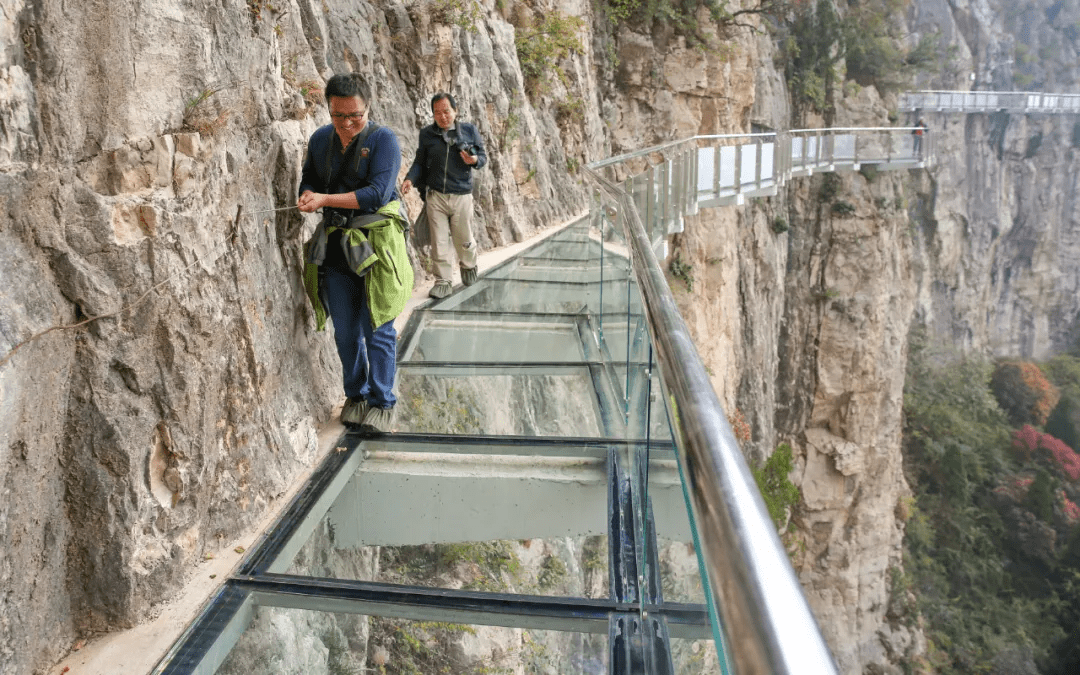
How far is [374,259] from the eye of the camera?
12.0 feet

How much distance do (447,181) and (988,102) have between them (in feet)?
138

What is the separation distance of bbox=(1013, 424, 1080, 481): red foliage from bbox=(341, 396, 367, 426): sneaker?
1374 inches

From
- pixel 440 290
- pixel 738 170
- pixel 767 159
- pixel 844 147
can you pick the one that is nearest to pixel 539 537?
pixel 440 290

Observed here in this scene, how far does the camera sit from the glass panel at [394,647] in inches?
95.6

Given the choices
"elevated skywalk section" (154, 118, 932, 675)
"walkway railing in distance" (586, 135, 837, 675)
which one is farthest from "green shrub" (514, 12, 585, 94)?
"walkway railing in distance" (586, 135, 837, 675)

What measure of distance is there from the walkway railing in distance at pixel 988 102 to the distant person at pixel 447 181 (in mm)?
35359

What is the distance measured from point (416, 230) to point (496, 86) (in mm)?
5218

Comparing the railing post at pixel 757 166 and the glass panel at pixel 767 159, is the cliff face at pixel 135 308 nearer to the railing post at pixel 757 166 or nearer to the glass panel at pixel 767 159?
the railing post at pixel 757 166

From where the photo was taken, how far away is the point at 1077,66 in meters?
45.5

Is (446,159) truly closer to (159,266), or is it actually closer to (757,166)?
(159,266)

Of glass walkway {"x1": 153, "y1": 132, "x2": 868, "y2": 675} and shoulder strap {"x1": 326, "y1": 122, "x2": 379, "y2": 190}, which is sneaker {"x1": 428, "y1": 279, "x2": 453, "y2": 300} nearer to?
glass walkway {"x1": 153, "y1": 132, "x2": 868, "y2": 675}

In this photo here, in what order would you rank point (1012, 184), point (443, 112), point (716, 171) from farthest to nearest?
point (1012, 184), point (716, 171), point (443, 112)

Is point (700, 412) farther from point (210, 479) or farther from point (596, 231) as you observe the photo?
point (596, 231)

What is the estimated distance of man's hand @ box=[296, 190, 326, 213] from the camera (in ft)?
11.4
